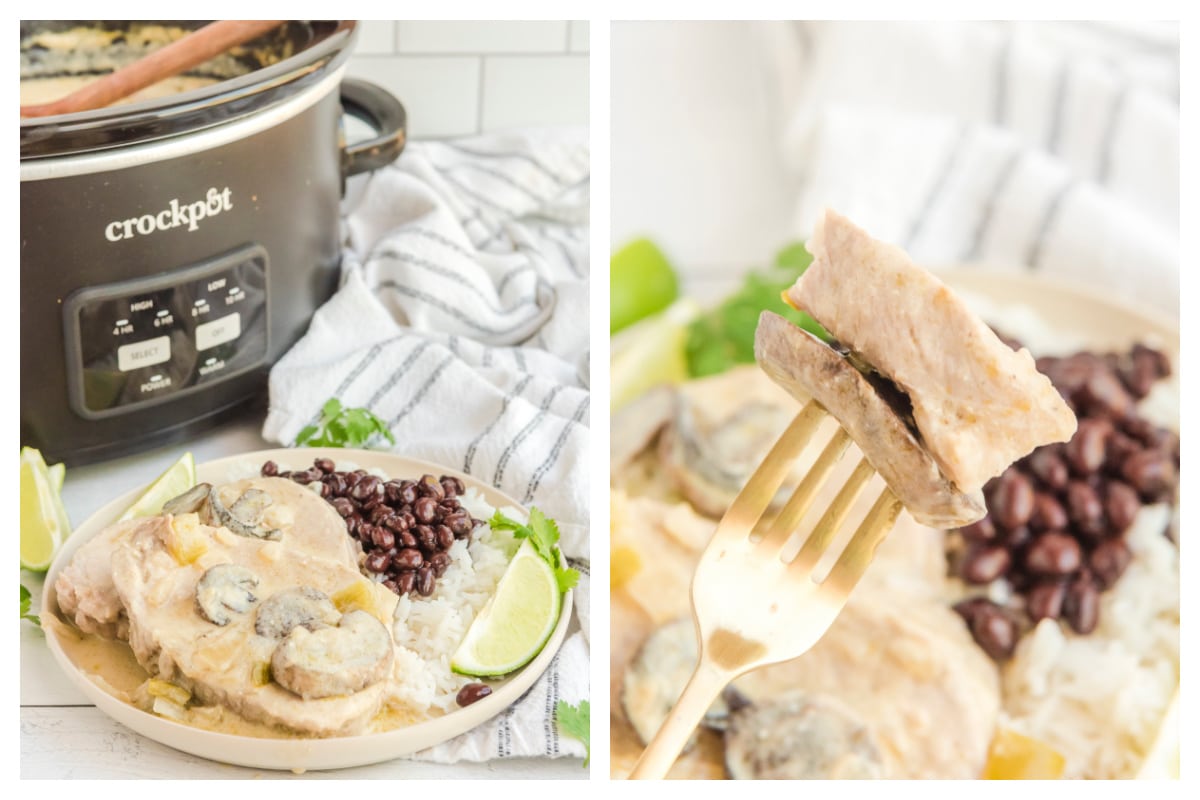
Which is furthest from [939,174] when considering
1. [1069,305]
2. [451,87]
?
[451,87]

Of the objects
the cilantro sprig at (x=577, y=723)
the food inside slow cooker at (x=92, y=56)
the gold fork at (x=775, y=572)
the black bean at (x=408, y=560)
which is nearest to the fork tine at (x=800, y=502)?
the gold fork at (x=775, y=572)

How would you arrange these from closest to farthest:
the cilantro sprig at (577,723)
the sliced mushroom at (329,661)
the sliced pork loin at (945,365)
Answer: the sliced pork loin at (945,365) < the sliced mushroom at (329,661) < the cilantro sprig at (577,723)

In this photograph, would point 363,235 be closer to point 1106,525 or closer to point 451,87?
point 451,87

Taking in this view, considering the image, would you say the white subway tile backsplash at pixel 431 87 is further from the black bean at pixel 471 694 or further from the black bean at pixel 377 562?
the black bean at pixel 471 694

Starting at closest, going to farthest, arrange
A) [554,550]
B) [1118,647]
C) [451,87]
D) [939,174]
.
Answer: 1. [554,550]
2. [1118,647]
3. [451,87]
4. [939,174]

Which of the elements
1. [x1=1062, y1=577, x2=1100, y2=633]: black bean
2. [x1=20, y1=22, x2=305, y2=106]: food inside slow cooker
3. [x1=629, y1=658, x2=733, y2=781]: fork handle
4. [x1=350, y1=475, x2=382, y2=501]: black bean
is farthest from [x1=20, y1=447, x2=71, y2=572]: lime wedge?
[x1=1062, y1=577, x2=1100, y2=633]: black bean

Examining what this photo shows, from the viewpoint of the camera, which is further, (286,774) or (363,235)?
(363,235)
